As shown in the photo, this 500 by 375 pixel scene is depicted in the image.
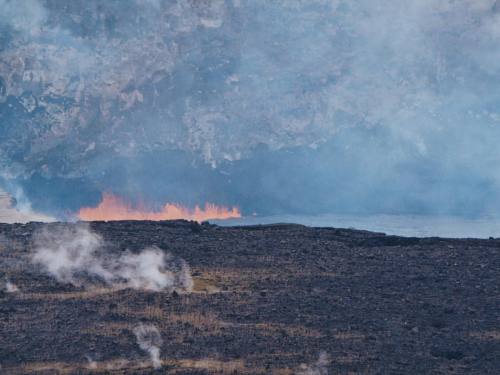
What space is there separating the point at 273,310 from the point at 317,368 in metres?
4.82

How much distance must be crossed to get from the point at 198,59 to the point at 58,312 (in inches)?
1606

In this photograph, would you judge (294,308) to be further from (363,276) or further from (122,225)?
(122,225)

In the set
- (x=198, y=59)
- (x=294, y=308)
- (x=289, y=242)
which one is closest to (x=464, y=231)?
(x=198, y=59)

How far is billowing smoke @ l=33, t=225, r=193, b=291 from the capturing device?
114 ft

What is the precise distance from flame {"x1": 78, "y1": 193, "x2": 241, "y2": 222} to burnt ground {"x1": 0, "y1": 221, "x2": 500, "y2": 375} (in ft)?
85.0

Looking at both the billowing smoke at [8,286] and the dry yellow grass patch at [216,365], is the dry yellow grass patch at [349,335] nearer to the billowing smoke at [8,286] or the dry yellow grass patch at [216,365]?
the dry yellow grass patch at [216,365]

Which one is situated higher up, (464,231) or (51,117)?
(51,117)

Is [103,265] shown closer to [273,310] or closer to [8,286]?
[8,286]

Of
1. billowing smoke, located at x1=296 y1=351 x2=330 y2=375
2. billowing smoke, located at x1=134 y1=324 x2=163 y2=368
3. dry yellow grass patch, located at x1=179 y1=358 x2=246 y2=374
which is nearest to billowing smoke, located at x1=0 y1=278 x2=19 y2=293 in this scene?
billowing smoke, located at x1=134 y1=324 x2=163 y2=368

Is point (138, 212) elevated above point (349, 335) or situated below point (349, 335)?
above

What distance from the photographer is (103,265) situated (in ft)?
119

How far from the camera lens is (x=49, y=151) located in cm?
6994

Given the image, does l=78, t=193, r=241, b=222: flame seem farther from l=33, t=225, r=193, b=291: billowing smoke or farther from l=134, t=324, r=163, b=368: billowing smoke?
l=134, t=324, r=163, b=368: billowing smoke

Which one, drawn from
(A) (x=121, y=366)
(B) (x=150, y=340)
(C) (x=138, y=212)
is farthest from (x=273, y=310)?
(C) (x=138, y=212)
